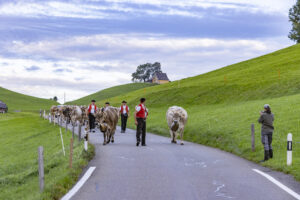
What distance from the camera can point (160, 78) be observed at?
17575 centimetres

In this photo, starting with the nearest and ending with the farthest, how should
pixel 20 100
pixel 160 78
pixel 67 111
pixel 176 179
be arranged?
pixel 176 179 < pixel 67 111 < pixel 20 100 < pixel 160 78

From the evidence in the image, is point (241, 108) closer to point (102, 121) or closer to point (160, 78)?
point (102, 121)

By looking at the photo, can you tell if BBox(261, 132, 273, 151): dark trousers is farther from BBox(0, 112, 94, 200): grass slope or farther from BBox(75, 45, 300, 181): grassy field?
BBox(0, 112, 94, 200): grass slope

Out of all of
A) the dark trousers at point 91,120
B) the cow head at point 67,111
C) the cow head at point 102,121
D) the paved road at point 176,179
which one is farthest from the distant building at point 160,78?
the paved road at point 176,179

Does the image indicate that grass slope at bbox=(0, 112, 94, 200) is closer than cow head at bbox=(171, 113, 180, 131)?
Yes

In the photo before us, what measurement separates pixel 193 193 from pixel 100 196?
197 centimetres

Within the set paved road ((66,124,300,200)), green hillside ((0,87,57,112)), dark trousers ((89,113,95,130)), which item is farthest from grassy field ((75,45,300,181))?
green hillside ((0,87,57,112))

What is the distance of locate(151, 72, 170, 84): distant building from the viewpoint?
17512 centimetres

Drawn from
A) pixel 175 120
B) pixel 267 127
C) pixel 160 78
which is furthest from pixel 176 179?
pixel 160 78

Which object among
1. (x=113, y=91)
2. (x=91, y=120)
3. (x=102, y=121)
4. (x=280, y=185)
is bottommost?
(x=280, y=185)

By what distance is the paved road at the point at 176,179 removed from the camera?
367 inches

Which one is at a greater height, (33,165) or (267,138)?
(267,138)

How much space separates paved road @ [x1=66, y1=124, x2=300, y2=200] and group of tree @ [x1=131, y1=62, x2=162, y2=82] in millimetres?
167783

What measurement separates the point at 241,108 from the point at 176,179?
24.8 meters
